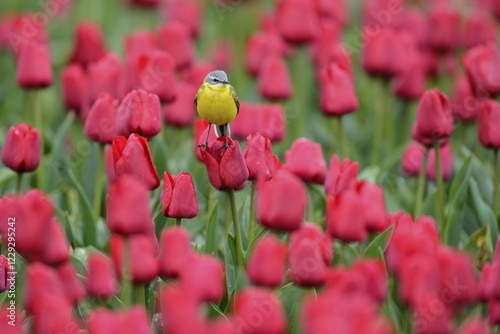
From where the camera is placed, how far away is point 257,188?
289 cm

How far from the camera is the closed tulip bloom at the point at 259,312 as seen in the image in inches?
69.4

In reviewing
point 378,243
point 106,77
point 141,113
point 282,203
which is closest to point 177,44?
point 106,77

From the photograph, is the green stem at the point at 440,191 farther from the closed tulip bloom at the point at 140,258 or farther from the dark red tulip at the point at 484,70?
the closed tulip bloom at the point at 140,258

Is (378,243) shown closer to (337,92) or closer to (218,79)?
(218,79)

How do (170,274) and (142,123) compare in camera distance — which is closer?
(170,274)

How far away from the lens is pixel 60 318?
1776 mm

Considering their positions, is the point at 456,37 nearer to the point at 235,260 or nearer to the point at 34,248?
the point at 235,260

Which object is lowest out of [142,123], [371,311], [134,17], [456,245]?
[134,17]

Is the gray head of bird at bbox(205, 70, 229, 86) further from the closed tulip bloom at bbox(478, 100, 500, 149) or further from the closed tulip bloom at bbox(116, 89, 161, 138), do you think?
the closed tulip bloom at bbox(478, 100, 500, 149)

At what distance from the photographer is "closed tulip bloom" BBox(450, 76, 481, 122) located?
402 centimetres

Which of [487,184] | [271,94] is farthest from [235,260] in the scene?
[271,94]

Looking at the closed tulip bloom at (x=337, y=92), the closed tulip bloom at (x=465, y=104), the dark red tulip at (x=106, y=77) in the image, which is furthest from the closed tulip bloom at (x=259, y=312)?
the closed tulip bloom at (x=465, y=104)

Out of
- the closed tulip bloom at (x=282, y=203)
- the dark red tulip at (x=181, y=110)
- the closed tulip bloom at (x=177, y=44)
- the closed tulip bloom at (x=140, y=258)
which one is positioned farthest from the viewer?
the closed tulip bloom at (x=177, y=44)

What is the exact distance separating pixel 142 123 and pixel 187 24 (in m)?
2.37
